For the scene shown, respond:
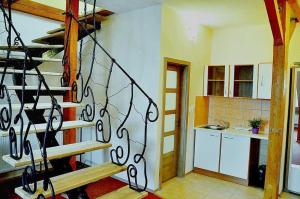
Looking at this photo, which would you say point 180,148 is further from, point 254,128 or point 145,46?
point 145,46

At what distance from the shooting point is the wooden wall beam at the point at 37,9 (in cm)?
381

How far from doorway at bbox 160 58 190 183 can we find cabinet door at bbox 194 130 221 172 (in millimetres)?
340

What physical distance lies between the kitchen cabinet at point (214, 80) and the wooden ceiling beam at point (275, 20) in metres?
1.75

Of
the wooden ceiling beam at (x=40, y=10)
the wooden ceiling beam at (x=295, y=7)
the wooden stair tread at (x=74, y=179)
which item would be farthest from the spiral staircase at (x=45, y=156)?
the wooden ceiling beam at (x=295, y=7)

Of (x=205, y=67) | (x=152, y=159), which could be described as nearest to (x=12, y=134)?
(x=152, y=159)

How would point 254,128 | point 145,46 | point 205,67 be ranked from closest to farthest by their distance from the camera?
point 145,46
point 254,128
point 205,67

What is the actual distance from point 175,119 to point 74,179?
8.68ft

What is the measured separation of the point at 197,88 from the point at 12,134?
11.3 feet

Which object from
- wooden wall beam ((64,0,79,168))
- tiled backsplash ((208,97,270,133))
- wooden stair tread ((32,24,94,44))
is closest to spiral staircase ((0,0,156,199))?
wooden wall beam ((64,0,79,168))

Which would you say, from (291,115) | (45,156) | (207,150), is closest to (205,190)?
(207,150)

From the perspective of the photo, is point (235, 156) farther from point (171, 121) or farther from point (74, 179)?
point (74, 179)

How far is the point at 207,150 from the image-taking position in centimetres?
434

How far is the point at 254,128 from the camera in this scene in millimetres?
4090

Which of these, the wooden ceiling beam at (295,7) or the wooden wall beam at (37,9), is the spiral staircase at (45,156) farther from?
the wooden ceiling beam at (295,7)
